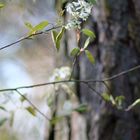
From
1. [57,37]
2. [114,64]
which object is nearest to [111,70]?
[114,64]

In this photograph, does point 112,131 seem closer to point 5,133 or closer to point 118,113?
point 118,113

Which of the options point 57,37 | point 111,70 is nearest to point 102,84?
point 111,70

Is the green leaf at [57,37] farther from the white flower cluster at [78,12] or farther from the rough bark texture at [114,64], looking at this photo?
the rough bark texture at [114,64]

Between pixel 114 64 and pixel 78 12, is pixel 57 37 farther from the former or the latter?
pixel 114 64

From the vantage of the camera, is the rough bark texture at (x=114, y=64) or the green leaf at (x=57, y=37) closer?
the green leaf at (x=57, y=37)

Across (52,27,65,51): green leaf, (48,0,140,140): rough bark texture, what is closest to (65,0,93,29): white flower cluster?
(52,27,65,51): green leaf

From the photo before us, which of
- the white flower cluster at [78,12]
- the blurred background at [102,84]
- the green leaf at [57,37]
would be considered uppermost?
the blurred background at [102,84]

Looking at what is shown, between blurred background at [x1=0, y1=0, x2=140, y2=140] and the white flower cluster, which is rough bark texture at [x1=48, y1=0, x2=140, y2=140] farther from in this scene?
the white flower cluster

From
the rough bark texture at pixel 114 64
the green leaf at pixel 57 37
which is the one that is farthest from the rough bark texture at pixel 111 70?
the green leaf at pixel 57 37

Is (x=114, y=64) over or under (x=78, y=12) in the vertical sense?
over

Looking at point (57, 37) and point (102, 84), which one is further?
point (102, 84)

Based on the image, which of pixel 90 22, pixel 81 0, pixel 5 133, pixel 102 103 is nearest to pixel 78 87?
pixel 102 103
